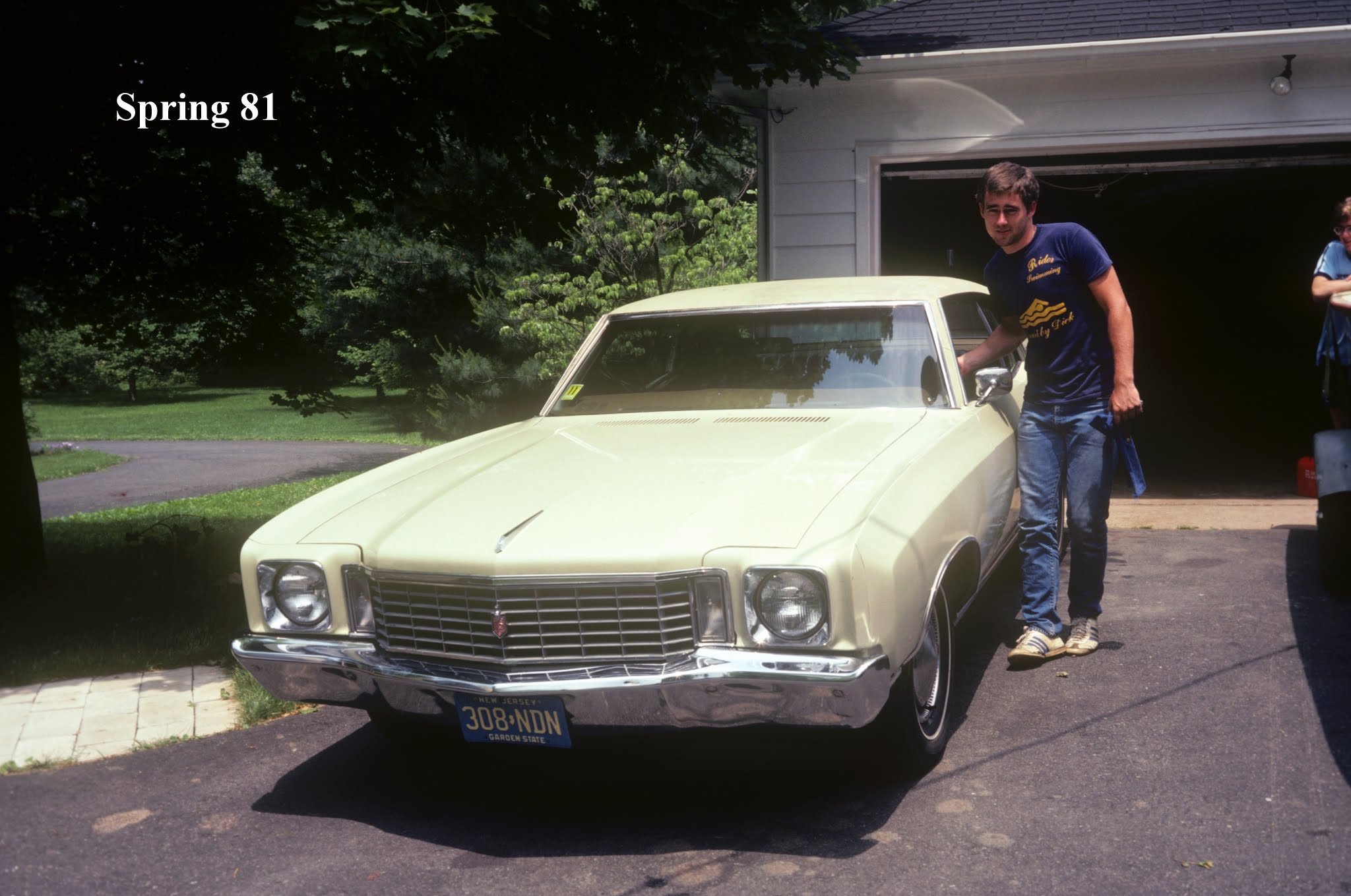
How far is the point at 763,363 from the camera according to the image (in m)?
4.91

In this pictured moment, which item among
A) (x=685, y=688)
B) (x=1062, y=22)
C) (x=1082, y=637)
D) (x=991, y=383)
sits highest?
(x=1062, y=22)

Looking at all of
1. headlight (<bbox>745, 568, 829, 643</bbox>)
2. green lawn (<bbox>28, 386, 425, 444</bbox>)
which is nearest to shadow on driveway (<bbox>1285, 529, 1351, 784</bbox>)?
headlight (<bbox>745, 568, 829, 643</bbox>)

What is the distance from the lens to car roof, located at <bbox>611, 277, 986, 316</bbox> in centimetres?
498

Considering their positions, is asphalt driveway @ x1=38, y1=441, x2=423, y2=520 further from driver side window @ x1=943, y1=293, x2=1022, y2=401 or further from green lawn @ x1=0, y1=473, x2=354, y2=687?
driver side window @ x1=943, y1=293, x2=1022, y2=401

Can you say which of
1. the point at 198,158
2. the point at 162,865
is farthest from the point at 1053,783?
the point at 198,158

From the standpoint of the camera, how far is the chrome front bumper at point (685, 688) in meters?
3.13

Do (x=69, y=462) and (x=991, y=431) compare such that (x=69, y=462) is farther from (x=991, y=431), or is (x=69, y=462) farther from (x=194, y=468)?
(x=991, y=431)

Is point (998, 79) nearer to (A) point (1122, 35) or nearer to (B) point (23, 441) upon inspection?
(A) point (1122, 35)

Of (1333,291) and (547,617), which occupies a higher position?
(1333,291)

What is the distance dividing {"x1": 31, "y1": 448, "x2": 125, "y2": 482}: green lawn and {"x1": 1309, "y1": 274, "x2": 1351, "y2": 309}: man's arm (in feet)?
51.5

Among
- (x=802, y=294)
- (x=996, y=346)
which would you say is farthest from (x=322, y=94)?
(x=996, y=346)

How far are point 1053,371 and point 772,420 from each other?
125cm

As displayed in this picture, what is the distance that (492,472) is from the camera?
4.09m

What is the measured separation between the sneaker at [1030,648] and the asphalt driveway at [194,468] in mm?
10600
